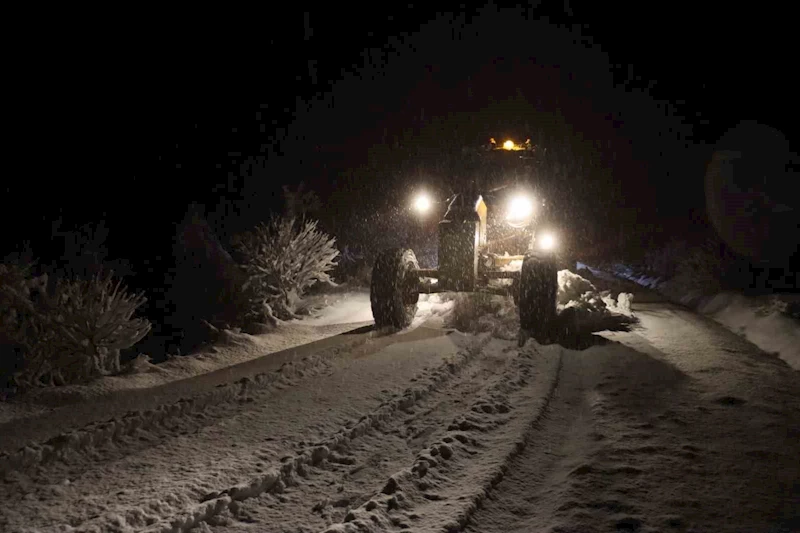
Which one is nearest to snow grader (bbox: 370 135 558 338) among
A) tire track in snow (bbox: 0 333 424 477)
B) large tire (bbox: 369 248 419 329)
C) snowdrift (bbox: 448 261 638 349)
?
large tire (bbox: 369 248 419 329)

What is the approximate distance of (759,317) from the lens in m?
8.90

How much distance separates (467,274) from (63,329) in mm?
5614

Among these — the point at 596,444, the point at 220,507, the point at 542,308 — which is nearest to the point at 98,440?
the point at 220,507

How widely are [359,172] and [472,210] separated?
20.6m

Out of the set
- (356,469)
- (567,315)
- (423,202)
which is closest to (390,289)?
(423,202)

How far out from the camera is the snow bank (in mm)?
7332

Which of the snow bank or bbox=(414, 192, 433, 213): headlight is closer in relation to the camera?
the snow bank

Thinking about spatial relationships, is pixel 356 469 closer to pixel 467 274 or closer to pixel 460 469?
pixel 460 469

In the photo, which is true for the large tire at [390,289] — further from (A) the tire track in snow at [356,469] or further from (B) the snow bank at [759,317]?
(B) the snow bank at [759,317]

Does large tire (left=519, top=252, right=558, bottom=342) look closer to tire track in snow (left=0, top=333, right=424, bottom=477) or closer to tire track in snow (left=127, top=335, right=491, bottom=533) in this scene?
tire track in snow (left=127, top=335, right=491, bottom=533)

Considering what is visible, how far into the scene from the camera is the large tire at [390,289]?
8.47 meters

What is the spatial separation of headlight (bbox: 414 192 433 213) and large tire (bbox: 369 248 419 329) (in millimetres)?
1834

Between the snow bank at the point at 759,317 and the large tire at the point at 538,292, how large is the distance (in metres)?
3.09

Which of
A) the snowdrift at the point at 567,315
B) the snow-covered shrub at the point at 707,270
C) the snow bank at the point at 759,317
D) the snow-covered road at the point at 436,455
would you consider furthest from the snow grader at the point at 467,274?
the snow-covered shrub at the point at 707,270
